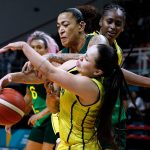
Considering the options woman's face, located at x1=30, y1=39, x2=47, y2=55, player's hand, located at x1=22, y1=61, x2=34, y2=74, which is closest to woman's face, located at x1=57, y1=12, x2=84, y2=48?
player's hand, located at x1=22, y1=61, x2=34, y2=74

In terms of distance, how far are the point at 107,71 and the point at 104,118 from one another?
0.86ft

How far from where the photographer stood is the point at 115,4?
332 cm

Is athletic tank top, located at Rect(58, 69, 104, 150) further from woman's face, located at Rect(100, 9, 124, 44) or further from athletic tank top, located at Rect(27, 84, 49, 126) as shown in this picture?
athletic tank top, located at Rect(27, 84, 49, 126)

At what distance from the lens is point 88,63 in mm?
2309

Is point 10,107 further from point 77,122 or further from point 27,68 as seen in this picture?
point 77,122

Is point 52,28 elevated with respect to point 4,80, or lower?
elevated

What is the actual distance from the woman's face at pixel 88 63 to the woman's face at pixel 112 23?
862 millimetres

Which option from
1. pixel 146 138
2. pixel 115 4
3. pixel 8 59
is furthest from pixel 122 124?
pixel 8 59

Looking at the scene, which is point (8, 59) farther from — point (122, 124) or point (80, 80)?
point (80, 80)

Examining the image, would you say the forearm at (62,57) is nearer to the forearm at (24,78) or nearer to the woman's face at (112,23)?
the forearm at (24,78)

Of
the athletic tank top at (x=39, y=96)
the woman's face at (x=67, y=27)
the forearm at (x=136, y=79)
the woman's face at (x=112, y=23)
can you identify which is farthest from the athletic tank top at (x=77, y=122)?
the athletic tank top at (x=39, y=96)

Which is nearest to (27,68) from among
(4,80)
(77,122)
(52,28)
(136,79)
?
(4,80)

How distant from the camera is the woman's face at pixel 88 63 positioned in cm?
230

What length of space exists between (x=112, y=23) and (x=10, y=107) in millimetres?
1002
